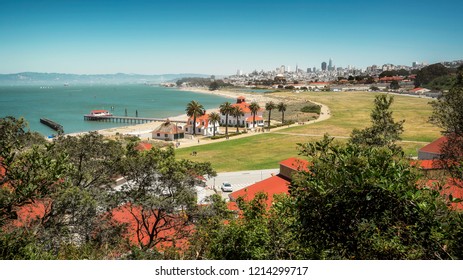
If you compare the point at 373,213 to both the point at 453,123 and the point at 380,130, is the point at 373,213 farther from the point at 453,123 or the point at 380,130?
the point at 380,130

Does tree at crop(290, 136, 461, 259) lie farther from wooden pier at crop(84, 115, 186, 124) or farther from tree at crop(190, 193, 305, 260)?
wooden pier at crop(84, 115, 186, 124)

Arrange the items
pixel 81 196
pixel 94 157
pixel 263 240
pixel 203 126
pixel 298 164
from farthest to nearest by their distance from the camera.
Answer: pixel 203 126, pixel 298 164, pixel 94 157, pixel 81 196, pixel 263 240

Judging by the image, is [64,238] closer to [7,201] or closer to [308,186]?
[7,201]

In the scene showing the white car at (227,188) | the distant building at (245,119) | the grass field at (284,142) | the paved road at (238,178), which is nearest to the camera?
the white car at (227,188)

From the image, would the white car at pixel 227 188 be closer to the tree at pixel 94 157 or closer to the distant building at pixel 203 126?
the tree at pixel 94 157

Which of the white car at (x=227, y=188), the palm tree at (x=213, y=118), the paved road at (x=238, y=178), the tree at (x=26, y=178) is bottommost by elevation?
the paved road at (x=238, y=178)

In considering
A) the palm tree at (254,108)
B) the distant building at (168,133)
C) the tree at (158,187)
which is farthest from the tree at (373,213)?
the palm tree at (254,108)

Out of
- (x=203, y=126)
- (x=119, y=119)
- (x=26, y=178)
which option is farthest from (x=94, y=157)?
(x=119, y=119)
